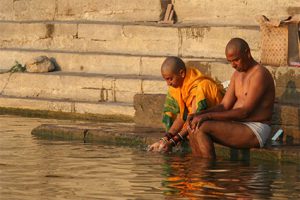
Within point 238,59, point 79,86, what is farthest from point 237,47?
point 79,86

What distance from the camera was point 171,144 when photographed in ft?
40.9

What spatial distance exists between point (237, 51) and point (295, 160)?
1.24 meters

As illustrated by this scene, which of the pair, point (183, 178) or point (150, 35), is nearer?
point (183, 178)

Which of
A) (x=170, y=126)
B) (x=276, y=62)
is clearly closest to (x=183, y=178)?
(x=170, y=126)

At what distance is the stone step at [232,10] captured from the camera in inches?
656

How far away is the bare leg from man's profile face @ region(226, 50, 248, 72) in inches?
23.3

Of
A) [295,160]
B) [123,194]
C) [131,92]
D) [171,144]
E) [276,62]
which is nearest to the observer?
[123,194]

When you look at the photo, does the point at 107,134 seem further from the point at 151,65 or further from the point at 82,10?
the point at 82,10

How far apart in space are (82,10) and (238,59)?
25.8 ft

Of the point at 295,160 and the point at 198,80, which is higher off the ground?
the point at 198,80

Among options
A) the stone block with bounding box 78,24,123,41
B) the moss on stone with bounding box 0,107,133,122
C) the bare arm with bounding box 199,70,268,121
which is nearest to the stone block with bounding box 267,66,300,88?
the bare arm with bounding box 199,70,268,121

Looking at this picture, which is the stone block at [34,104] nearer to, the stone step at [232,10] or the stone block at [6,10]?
the stone step at [232,10]

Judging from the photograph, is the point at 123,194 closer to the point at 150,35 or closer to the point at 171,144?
the point at 171,144

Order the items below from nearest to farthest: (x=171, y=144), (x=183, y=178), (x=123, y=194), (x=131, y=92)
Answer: (x=123, y=194) < (x=183, y=178) < (x=171, y=144) < (x=131, y=92)
